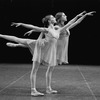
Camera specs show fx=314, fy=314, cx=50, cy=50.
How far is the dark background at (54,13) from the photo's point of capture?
13.8m

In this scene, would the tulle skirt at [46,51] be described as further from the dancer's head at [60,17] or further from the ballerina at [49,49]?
the dancer's head at [60,17]

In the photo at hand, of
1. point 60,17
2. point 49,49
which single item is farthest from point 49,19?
point 49,49

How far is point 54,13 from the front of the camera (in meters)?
13.9

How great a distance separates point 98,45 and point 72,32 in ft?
4.40

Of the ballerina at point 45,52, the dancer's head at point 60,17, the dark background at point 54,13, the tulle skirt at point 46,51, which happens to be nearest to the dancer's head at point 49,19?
the ballerina at point 45,52

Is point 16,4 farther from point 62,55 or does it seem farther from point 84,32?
point 62,55

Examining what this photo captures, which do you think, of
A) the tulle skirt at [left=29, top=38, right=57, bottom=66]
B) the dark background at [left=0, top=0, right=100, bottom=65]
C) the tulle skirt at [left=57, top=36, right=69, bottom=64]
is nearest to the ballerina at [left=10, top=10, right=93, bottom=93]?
the tulle skirt at [left=29, top=38, right=57, bottom=66]

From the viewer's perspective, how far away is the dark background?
13.8 m

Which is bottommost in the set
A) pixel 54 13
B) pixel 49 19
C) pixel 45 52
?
pixel 45 52

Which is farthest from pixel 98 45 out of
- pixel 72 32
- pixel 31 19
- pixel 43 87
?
pixel 43 87

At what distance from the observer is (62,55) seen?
219 inches

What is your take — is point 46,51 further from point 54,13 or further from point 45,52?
point 54,13

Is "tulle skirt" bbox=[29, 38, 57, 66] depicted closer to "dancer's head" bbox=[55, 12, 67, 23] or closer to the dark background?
"dancer's head" bbox=[55, 12, 67, 23]

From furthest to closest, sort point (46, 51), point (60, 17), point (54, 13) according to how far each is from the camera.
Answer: point (54, 13) → point (60, 17) → point (46, 51)
